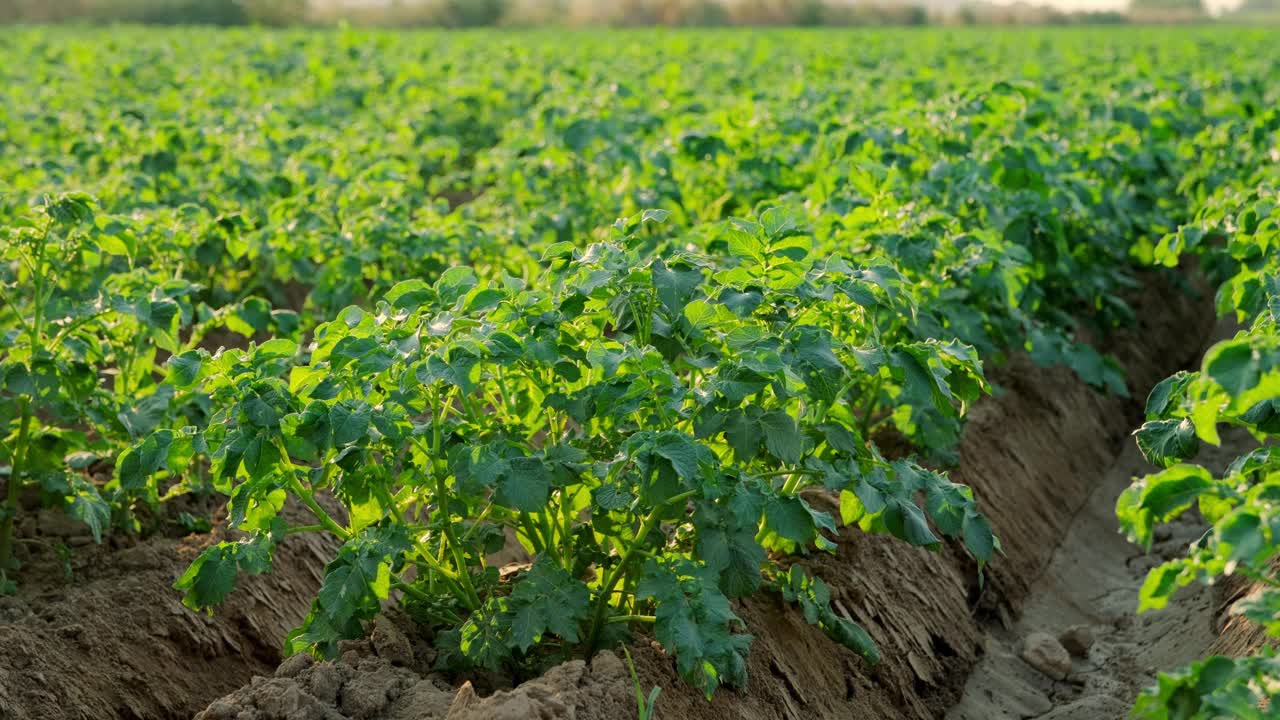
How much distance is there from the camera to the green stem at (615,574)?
358 cm

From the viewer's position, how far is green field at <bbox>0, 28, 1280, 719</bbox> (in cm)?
340

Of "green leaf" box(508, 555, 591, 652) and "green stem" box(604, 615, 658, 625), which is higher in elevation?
"green leaf" box(508, 555, 591, 652)

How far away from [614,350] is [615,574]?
60 centimetres

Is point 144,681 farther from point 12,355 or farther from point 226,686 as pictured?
point 12,355

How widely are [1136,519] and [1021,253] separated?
2.73 meters

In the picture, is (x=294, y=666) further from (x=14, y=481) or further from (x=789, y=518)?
(x=14, y=481)

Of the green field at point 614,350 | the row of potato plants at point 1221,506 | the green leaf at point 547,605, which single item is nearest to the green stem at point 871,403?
the green field at point 614,350

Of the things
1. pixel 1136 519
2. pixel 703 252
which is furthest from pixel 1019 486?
pixel 1136 519

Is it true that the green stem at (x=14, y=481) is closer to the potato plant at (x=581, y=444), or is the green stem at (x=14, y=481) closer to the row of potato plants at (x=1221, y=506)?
the potato plant at (x=581, y=444)

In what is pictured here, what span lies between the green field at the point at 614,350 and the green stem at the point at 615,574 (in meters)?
0.01

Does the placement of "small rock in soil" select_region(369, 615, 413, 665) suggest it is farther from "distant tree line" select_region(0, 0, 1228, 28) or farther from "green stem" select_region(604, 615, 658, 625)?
"distant tree line" select_region(0, 0, 1228, 28)

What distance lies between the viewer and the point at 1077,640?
5207mm

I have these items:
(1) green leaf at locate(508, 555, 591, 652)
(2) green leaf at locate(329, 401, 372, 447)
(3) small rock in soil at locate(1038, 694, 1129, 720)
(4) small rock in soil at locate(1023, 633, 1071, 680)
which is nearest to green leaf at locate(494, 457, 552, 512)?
(1) green leaf at locate(508, 555, 591, 652)

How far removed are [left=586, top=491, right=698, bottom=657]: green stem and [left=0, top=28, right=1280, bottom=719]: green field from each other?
13mm
